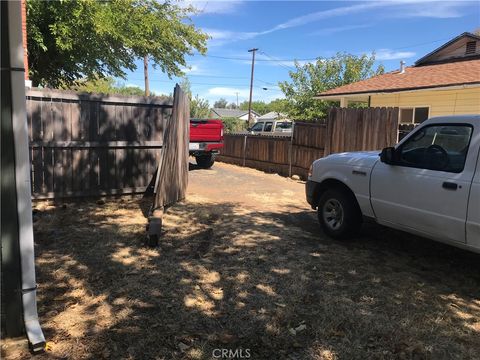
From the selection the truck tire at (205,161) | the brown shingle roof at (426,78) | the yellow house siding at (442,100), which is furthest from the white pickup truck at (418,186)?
the yellow house siding at (442,100)

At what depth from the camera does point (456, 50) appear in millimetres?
18266

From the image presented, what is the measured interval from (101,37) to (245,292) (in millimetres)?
15099

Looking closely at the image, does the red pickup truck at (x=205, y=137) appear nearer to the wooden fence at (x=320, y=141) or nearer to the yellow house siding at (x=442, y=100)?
the wooden fence at (x=320, y=141)

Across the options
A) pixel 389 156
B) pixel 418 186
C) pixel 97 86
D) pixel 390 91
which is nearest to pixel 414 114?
pixel 390 91

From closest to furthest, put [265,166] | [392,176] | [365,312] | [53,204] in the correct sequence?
[365,312] < [392,176] < [53,204] < [265,166]

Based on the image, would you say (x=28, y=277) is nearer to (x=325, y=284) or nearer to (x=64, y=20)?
(x=325, y=284)

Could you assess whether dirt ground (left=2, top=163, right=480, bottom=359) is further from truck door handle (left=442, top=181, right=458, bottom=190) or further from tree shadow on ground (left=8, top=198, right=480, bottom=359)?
truck door handle (left=442, top=181, right=458, bottom=190)

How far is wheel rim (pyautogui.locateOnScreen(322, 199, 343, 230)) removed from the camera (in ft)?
19.8

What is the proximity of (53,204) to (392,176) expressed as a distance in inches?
219

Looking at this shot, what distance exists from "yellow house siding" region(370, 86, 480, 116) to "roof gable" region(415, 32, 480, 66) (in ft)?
12.6

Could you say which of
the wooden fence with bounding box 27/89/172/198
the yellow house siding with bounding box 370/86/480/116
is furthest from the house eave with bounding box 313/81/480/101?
the wooden fence with bounding box 27/89/172/198

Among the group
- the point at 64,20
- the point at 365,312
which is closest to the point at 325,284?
the point at 365,312

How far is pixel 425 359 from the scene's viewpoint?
3.16 metres

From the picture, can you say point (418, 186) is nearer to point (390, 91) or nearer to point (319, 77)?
point (390, 91)
